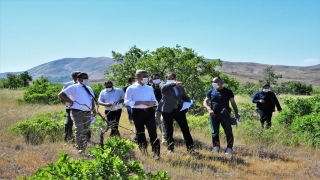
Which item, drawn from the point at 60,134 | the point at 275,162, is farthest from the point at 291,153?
the point at 60,134

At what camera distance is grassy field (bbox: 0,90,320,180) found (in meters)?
5.09

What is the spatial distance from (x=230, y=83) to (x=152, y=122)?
1168 cm

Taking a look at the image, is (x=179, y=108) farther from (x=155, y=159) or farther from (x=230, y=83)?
(x=230, y=83)

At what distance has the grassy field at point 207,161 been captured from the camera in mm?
5090

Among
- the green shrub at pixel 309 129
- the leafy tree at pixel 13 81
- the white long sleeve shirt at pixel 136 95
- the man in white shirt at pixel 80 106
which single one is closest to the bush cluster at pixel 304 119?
the green shrub at pixel 309 129

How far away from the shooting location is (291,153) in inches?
280

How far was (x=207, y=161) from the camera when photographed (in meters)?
5.89

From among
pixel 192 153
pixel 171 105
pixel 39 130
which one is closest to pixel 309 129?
pixel 192 153

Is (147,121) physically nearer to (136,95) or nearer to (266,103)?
(136,95)

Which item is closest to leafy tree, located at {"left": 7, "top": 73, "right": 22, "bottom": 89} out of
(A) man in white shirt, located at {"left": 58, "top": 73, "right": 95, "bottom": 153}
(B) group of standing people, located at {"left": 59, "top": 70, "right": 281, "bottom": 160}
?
(B) group of standing people, located at {"left": 59, "top": 70, "right": 281, "bottom": 160}

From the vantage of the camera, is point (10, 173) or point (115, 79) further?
point (115, 79)

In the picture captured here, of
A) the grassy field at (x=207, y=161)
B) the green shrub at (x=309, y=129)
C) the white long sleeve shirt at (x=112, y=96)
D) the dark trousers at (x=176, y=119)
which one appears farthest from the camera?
the green shrub at (x=309, y=129)

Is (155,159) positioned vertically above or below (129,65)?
below

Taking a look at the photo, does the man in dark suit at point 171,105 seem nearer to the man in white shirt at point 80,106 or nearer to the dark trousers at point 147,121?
the dark trousers at point 147,121
